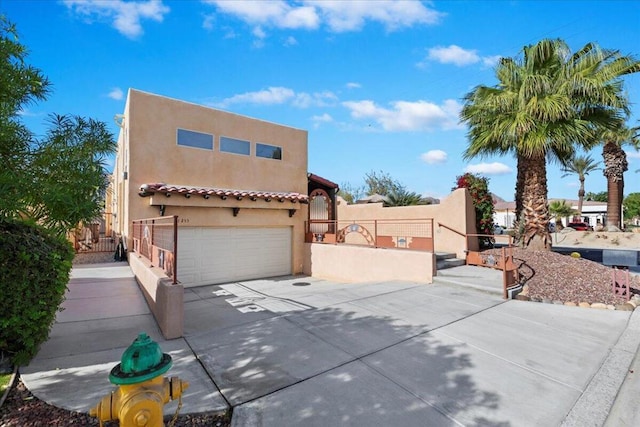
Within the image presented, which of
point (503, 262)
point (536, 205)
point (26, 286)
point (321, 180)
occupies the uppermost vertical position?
point (321, 180)

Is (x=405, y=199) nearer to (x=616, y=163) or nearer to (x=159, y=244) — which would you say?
(x=159, y=244)

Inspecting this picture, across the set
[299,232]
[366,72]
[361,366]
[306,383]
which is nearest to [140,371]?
[306,383]

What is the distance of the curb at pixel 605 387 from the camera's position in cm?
296

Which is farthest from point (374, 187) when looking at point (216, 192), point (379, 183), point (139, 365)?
point (139, 365)

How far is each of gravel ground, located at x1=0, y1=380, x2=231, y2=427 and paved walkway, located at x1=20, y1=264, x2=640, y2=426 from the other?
0.10 m

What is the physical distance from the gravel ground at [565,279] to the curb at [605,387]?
7.84 feet

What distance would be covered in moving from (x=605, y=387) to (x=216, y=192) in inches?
410

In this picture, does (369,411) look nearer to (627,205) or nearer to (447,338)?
(447,338)

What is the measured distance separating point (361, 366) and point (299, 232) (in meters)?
10.1

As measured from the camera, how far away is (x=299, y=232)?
45.4 feet

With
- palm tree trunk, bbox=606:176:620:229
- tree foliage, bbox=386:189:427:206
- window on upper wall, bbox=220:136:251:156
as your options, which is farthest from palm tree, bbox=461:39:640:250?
palm tree trunk, bbox=606:176:620:229

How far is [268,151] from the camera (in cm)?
Answer: 1309

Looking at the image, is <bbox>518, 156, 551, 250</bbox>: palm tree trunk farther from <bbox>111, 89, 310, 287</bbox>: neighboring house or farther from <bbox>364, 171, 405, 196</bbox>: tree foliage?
<bbox>364, 171, 405, 196</bbox>: tree foliage

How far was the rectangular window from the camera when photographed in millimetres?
11016
